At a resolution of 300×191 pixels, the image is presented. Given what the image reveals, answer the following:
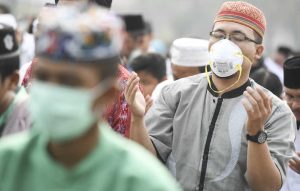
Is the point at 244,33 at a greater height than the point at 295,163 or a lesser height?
greater

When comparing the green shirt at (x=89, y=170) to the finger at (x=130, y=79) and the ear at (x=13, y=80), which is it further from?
the finger at (x=130, y=79)

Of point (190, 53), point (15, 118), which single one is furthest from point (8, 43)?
point (190, 53)

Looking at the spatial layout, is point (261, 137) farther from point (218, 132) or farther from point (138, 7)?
point (138, 7)

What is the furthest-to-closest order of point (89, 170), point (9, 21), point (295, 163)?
point (295, 163) → point (9, 21) → point (89, 170)

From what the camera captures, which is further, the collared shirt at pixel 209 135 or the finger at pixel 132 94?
the collared shirt at pixel 209 135

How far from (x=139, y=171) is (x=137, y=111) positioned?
204cm

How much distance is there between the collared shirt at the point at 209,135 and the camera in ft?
16.8

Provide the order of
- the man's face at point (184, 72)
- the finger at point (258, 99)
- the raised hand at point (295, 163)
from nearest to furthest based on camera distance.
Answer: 1. the finger at point (258, 99)
2. the raised hand at point (295, 163)
3. the man's face at point (184, 72)

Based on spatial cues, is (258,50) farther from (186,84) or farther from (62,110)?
(62,110)

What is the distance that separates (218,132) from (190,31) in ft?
78.5

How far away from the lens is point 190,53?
796 cm

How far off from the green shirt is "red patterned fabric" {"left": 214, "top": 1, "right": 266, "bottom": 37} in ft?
7.99

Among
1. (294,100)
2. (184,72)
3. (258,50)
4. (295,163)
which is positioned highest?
(258,50)

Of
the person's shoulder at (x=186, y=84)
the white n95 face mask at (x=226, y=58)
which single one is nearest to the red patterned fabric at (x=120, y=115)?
the person's shoulder at (x=186, y=84)
